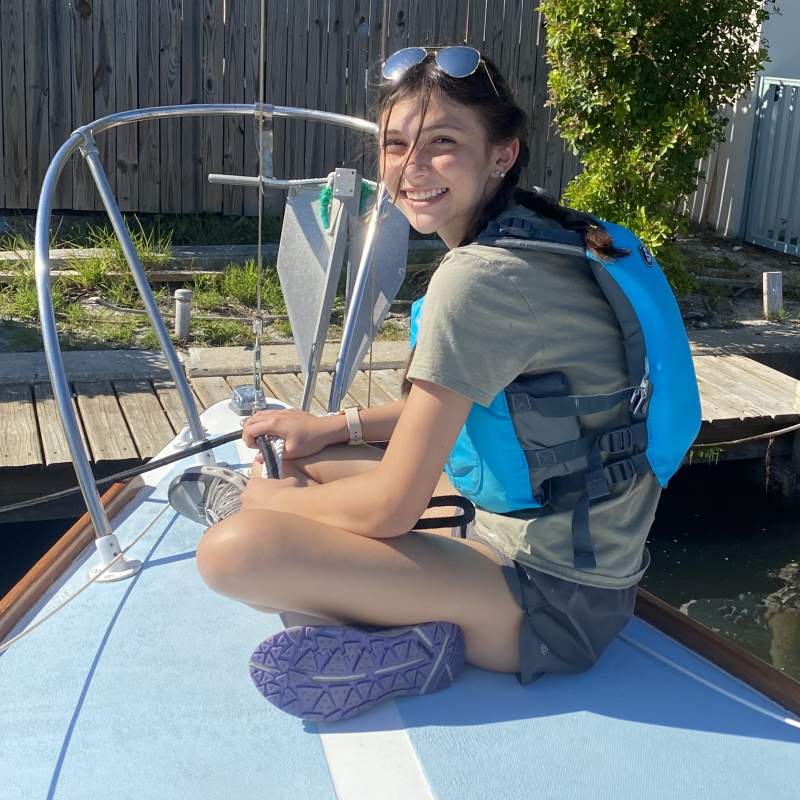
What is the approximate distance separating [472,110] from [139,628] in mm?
1176

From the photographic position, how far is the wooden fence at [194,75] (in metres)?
7.17

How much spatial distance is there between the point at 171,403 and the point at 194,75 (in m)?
3.52

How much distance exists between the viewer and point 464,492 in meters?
2.02

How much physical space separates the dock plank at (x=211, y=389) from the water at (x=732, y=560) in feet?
6.56

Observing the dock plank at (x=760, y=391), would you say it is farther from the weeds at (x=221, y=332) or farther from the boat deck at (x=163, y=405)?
the weeds at (x=221, y=332)

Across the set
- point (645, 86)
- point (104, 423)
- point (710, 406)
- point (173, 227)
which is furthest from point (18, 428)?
point (645, 86)

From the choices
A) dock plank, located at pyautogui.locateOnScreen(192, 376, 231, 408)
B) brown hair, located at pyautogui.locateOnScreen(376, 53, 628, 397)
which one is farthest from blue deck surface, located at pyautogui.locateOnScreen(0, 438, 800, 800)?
dock plank, located at pyautogui.locateOnScreen(192, 376, 231, 408)

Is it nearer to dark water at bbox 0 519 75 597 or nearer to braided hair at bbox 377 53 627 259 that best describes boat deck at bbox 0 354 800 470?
dark water at bbox 0 519 75 597

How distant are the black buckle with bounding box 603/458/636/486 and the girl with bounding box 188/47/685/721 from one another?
0.04 ft

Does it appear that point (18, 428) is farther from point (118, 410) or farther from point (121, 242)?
point (121, 242)

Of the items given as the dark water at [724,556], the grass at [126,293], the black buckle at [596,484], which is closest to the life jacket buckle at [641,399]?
the black buckle at [596,484]

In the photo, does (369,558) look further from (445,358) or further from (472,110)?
(472,110)

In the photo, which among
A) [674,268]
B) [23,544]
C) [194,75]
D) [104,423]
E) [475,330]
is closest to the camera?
[475,330]

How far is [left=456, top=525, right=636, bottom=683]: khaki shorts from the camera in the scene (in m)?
1.94
